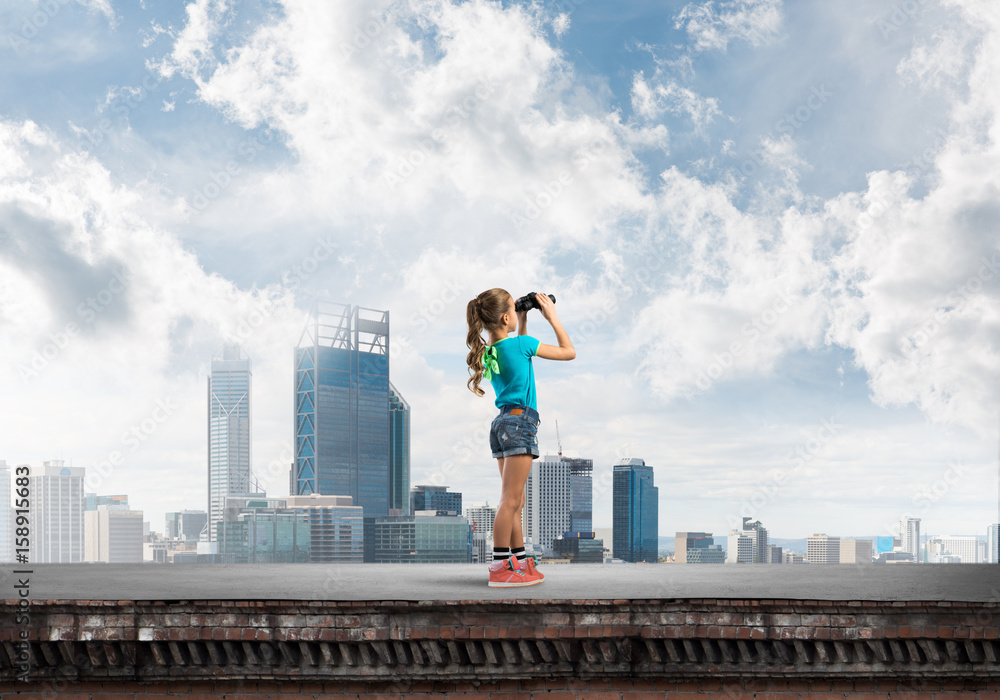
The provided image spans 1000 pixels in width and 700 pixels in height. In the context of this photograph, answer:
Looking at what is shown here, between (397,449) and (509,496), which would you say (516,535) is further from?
(397,449)

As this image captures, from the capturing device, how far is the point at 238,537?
173875mm

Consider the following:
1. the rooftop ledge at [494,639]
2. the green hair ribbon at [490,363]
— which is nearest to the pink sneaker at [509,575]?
the rooftop ledge at [494,639]

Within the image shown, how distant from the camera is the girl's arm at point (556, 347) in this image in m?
7.06

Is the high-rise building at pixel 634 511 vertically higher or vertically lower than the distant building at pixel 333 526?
higher

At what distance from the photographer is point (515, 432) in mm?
6965

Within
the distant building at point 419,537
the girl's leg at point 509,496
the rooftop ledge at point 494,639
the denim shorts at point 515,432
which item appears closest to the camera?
the rooftop ledge at point 494,639

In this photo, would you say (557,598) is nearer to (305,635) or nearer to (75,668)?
(305,635)

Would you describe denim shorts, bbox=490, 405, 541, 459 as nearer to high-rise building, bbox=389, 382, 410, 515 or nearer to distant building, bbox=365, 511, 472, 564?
distant building, bbox=365, 511, 472, 564

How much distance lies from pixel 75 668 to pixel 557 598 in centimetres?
325

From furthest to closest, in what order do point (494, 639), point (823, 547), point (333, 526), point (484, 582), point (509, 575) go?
point (333, 526) → point (823, 547) → point (484, 582) → point (509, 575) → point (494, 639)

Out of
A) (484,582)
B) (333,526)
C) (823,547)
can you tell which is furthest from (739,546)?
(333,526)

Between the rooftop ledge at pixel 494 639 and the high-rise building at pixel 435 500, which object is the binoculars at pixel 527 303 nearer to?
the rooftop ledge at pixel 494 639

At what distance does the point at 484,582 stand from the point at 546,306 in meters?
2.39

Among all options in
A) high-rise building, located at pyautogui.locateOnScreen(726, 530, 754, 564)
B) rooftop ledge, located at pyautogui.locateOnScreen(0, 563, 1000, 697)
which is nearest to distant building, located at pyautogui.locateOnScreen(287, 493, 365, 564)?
high-rise building, located at pyautogui.locateOnScreen(726, 530, 754, 564)
